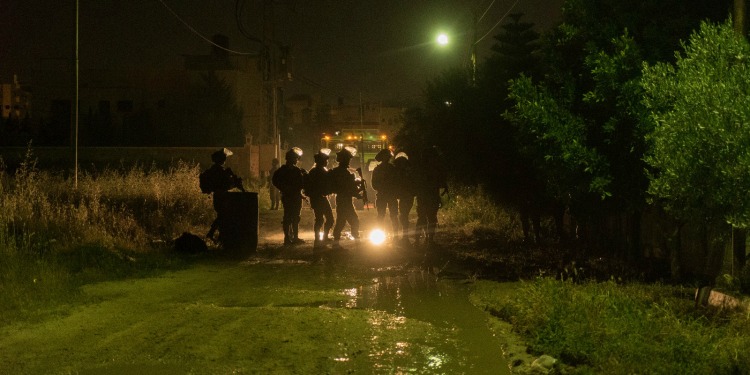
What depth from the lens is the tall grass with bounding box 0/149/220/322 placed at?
32.9 feet

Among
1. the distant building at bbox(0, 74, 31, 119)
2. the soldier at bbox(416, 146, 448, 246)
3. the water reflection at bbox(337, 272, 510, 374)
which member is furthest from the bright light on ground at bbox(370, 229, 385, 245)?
the distant building at bbox(0, 74, 31, 119)

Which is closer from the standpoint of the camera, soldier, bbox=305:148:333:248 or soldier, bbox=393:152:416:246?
soldier, bbox=305:148:333:248

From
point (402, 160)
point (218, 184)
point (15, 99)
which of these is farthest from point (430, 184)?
point (15, 99)

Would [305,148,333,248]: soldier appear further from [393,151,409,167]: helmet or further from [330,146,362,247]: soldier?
[393,151,409,167]: helmet

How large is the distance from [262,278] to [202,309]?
2613mm

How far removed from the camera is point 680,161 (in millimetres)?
7531

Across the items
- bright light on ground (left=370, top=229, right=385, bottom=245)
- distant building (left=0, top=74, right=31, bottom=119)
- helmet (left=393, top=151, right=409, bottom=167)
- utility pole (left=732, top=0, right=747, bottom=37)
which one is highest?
distant building (left=0, top=74, right=31, bottom=119)

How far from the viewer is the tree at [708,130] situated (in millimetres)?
7023

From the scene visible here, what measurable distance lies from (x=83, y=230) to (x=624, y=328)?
9.75 metres

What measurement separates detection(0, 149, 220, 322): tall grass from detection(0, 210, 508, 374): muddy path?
715mm

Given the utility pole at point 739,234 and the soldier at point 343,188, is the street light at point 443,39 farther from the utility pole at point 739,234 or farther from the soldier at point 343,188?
the utility pole at point 739,234

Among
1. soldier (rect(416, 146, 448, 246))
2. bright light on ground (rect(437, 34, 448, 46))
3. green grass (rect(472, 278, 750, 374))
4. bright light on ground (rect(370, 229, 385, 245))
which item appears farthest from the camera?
bright light on ground (rect(437, 34, 448, 46))

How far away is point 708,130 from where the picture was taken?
7.14m

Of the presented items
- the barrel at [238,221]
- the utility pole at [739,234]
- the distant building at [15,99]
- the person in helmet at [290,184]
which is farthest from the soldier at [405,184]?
the distant building at [15,99]
